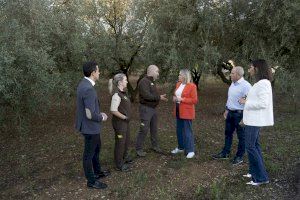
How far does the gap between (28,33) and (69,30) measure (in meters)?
1.89

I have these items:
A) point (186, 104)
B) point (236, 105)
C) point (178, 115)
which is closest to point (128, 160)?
point (178, 115)

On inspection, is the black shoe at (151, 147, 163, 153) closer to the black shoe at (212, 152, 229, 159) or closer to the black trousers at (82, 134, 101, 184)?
the black shoe at (212, 152, 229, 159)

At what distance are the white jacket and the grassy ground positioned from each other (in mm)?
1200

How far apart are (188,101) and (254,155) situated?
1726 mm

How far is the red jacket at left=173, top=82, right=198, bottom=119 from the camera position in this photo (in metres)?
7.02

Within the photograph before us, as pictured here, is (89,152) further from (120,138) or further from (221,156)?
(221,156)

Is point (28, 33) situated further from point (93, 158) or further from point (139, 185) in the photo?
point (139, 185)

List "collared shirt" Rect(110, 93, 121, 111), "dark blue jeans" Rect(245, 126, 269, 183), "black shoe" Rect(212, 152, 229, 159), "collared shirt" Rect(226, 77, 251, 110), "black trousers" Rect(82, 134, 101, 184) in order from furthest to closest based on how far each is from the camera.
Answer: "black shoe" Rect(212, 152, 229, 159) < "collared shirt" Rect(226, 77, 251, 110) < "collared shirt" Rect(110, 93, 121, 111) < "dark blue jeans" Rect(245, 126, 269, 183) < "black trousers" Rect(82, 134, 101, 184)

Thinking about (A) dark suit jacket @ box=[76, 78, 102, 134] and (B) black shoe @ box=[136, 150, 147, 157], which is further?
(B) black shoe @ box=[136, 150, 147, 157]

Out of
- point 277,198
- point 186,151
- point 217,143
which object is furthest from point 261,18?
point 277,198

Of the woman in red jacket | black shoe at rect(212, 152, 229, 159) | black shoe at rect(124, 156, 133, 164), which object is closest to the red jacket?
the woman in red jacket

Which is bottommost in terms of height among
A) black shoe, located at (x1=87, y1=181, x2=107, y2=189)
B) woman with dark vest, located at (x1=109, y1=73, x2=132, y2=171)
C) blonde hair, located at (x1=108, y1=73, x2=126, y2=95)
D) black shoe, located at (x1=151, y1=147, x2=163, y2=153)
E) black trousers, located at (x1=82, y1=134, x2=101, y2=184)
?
black shoe, located at (x1=87, y1=181, x2=107, y2=189)

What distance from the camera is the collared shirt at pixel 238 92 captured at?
6660mm

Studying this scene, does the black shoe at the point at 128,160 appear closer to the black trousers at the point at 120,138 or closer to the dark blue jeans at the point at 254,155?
the black trousers at the point at 120,138
